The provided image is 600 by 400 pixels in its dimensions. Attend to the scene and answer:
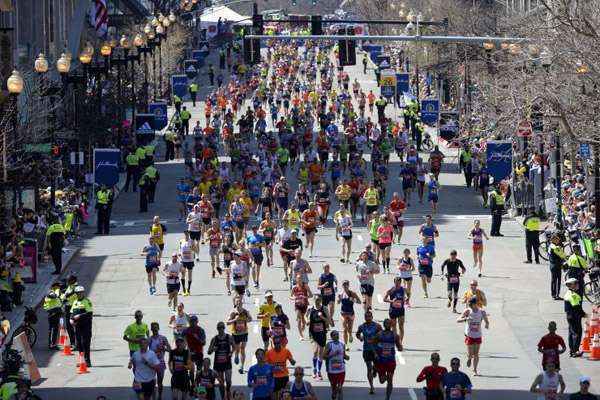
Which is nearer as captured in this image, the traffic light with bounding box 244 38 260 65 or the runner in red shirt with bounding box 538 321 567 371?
the runner in red shirt with bounding box 538 321 567 371

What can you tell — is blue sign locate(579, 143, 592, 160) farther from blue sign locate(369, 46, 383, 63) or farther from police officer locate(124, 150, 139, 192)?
blue sign locate(369, 46, 383, 63)

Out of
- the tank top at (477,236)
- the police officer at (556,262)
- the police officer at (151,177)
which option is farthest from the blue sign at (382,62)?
the police officer at (556,262)

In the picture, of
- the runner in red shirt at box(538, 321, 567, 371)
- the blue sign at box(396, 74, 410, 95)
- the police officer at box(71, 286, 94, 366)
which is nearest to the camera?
the runner in red shirt at box(538, 321, 567, 371)

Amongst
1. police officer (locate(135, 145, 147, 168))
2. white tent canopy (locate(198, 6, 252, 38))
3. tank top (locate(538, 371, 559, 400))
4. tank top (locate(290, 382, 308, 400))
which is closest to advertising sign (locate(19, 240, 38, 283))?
tank top (locate(290, 382, 308, 400))

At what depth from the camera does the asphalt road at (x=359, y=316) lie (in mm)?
29547

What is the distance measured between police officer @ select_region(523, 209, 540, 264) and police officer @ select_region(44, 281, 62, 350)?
13.2 metres

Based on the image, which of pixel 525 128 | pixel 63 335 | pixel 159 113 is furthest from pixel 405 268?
pixel 159 113

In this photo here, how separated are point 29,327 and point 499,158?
81.2 feet

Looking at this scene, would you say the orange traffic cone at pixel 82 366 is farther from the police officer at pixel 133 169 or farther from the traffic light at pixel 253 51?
the police officer at pixel 133 169

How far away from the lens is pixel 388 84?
87188mm

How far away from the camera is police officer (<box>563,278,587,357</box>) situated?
30.9 metres

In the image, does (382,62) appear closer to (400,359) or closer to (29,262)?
(29,262)

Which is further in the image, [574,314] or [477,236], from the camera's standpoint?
[477,236]

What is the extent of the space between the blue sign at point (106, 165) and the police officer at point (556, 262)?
19102 millimetres
